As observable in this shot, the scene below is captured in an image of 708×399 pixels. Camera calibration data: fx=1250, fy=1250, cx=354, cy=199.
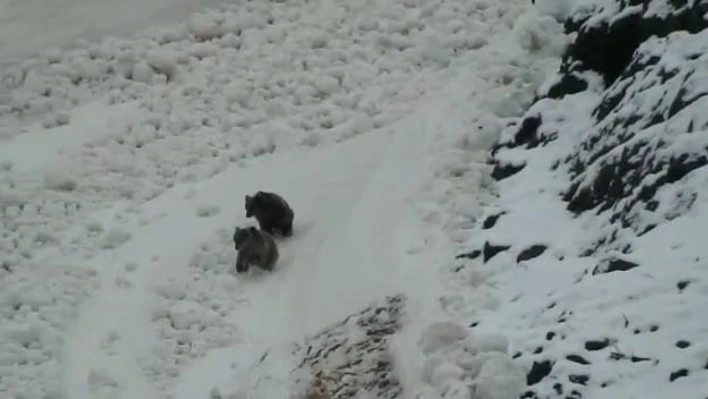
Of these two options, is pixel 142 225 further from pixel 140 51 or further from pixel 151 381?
pixel 140 51

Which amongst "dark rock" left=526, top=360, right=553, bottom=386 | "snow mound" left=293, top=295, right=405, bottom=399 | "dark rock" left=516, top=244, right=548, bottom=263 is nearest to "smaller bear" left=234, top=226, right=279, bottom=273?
"snow mound" left=293, top=295, right=405, bottom=399

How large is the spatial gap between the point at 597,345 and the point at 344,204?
311 centimetres

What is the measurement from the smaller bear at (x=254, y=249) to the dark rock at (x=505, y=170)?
4.85ft

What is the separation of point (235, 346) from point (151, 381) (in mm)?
503

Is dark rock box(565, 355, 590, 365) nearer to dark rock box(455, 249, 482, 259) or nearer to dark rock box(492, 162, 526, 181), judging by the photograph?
dark rock box(455, 249, 482, 259)

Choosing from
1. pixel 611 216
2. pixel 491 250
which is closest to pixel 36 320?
pixel 491 250

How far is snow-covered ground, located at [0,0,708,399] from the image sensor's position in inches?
225

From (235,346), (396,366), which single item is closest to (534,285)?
(396,366)

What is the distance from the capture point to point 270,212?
7.76 metres

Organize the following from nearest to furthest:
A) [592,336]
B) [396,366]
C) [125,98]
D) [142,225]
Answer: [592,336]
[396,366]
[142,225]
[125,98]

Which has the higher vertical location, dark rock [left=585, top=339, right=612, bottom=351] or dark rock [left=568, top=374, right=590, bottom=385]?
dark rock [left=585, top=339, right=612, bottom=351]

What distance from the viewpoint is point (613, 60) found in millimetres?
8133

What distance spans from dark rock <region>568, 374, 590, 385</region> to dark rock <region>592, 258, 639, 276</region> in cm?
65

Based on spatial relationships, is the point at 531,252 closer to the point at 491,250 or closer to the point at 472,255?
the point at 491,250
